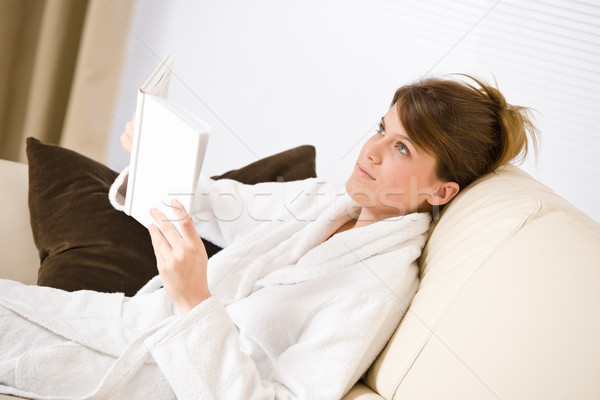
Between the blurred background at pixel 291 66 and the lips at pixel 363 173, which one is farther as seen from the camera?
the blurred background at pixel 291 66

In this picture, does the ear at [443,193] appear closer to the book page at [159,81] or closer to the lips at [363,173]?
the lips at [363,173]

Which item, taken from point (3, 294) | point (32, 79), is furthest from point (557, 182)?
point (32, 79)

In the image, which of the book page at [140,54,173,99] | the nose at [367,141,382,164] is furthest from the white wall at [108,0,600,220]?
the book page at [140,54,173,99]

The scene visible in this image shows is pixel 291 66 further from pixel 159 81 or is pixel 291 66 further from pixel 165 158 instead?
pixel 165 158

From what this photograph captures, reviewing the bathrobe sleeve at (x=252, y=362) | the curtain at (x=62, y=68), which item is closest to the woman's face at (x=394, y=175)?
the bathrobe sleeve at (x=252, y=362)

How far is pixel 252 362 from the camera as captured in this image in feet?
3.28

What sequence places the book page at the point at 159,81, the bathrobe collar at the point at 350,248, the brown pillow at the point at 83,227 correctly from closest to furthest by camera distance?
the book page at the point at 159,81, the bathrobe collar at the point at 350,248, the brown pillow at the point at 83,227

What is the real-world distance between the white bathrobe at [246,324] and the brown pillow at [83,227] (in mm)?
128

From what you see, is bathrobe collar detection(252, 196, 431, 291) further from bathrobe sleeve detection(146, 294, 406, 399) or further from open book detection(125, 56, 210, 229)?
open book detection(125, 56, 210, 229)

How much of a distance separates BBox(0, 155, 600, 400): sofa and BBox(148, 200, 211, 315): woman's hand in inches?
12.3

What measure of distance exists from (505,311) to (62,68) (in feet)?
7.31

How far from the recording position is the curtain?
2406mm

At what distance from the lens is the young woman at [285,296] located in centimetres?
98

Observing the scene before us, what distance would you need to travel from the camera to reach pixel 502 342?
2.85 ft
